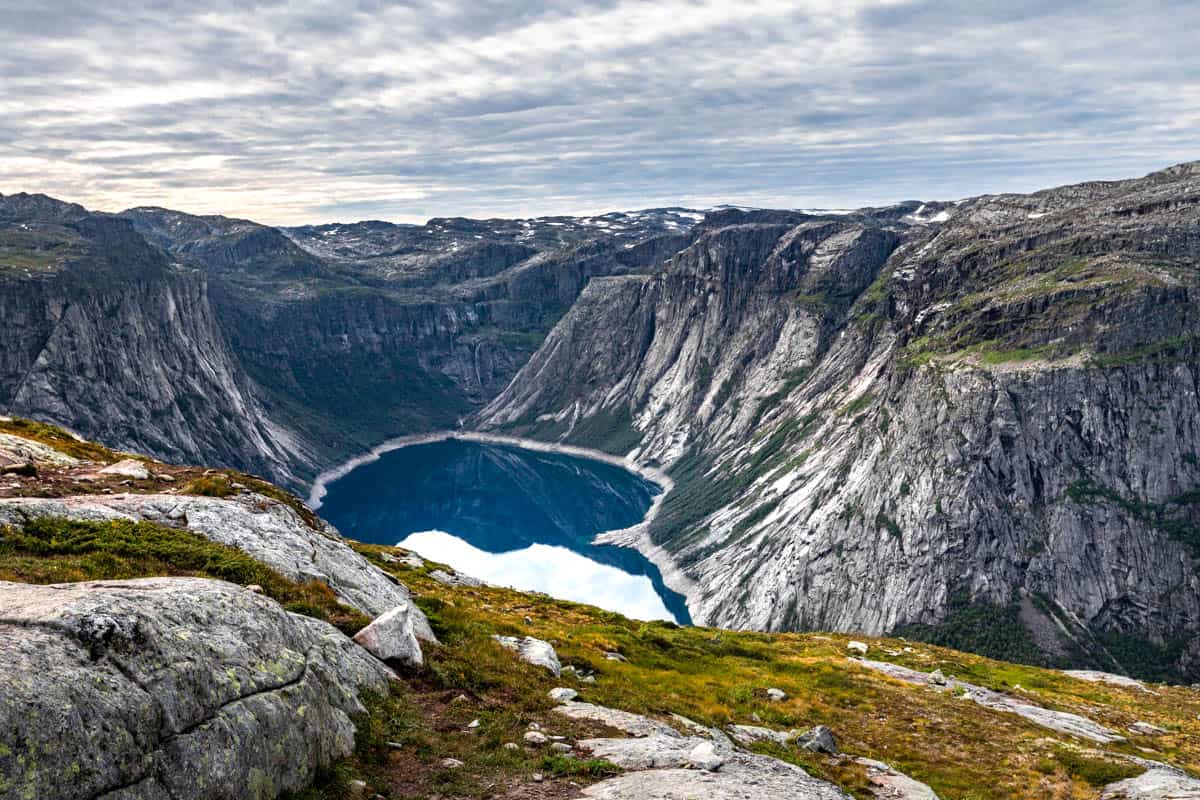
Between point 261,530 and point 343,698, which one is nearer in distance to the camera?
point 343,698

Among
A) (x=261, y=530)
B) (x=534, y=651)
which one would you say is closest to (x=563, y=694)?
(x=534, y=651)

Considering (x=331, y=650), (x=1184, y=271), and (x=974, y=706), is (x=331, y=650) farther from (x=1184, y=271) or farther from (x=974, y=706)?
(x=1184, y=271)

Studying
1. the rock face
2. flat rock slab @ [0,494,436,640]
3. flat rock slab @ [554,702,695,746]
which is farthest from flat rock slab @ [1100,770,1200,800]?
the rock face

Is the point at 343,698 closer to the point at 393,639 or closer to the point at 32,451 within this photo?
the point at 393,639

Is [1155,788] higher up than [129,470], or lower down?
lower down

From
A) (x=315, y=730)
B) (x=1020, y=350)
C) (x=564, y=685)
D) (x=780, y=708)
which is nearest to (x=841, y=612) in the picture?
(x=1020, y=350)

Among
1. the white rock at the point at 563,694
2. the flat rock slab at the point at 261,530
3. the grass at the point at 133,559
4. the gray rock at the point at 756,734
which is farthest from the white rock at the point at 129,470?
the gray rock at the point at 756,734
